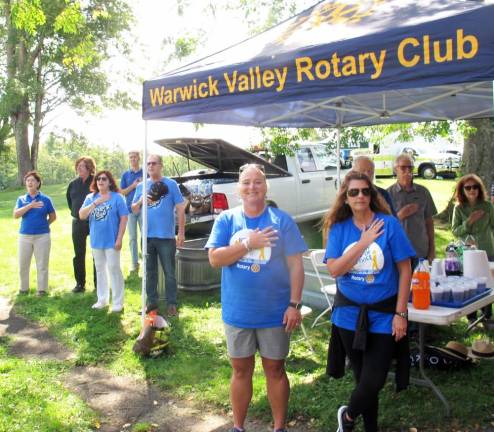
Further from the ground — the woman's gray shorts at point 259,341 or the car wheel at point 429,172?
the car wheel at point 429,172

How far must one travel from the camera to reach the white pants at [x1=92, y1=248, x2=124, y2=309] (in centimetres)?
615

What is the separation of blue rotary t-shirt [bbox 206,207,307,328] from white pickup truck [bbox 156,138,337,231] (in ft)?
13.0

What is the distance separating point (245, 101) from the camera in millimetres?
4012

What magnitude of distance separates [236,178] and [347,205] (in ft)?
18.5

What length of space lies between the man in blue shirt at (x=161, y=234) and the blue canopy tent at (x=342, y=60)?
1254 mm

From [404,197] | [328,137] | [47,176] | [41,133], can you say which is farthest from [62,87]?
[404,197]

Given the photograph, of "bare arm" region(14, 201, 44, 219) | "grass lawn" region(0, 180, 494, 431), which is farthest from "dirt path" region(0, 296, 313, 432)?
"bare arm" region(14, 201, 44, 219)

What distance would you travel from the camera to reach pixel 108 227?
6129 mm

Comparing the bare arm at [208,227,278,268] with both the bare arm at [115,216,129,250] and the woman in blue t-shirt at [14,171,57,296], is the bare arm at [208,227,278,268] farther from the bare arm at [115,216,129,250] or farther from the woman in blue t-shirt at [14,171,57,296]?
the woman in blue t-shirt at [14,171,57,296]

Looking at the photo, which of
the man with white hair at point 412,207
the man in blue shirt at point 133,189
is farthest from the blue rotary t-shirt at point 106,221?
the man with white hair at point 412,207

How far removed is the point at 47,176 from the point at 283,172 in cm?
3162

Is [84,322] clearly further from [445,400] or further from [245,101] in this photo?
[445,400]

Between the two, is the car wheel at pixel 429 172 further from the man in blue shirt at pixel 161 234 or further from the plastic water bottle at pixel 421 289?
the plastic water bottle at pixel 421 289

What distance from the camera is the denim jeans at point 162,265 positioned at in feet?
19.7
